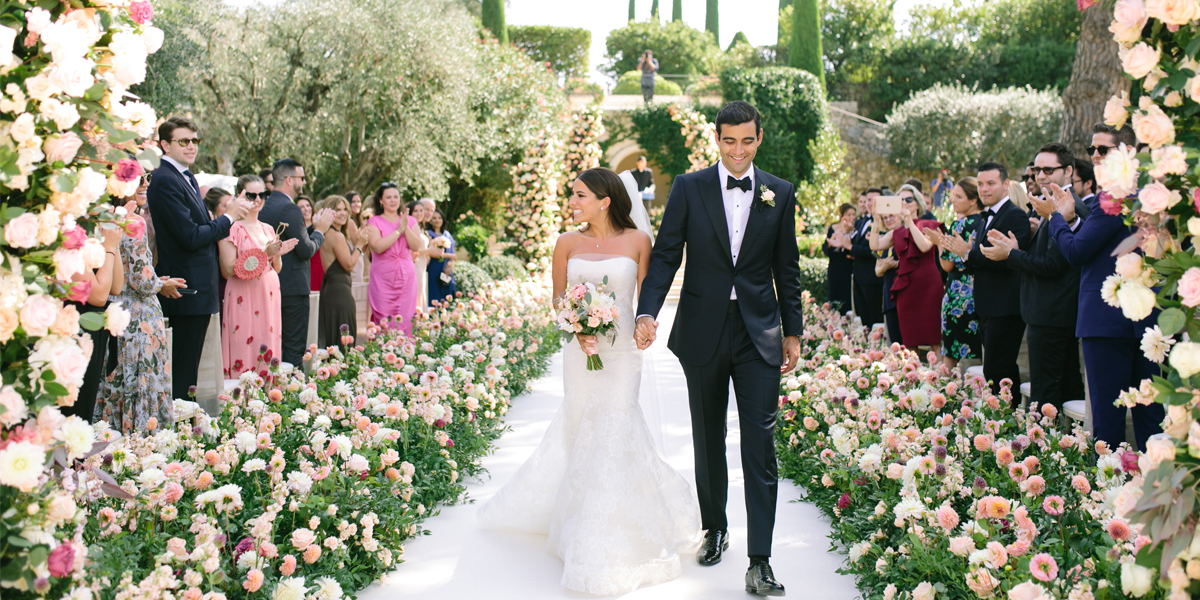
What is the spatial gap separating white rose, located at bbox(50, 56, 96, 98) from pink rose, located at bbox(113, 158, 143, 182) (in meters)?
0.22

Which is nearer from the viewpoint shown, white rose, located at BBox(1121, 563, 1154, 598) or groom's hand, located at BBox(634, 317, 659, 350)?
white rose, located at BBox(1121, 563, 1154, 598)

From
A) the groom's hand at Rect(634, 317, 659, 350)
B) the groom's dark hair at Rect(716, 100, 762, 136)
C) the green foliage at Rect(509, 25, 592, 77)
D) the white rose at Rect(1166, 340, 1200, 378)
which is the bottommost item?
the groom's hand at Rect(634, 317, 659, 350)

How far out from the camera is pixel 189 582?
7.88 ft

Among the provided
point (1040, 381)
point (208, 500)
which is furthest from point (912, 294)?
point (208, 500)

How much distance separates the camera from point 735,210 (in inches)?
136

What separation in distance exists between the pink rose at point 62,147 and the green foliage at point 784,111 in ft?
71.2

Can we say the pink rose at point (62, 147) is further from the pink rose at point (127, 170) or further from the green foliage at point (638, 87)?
the green foliage at point (638, 87)

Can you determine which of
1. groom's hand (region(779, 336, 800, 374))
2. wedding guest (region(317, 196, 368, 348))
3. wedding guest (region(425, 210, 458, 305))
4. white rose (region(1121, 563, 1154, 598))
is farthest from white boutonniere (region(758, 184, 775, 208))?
wedding guest (region(425, 210, 458, 305))

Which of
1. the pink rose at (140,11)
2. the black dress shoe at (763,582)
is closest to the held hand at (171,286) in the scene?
the pink rose at (140,11)

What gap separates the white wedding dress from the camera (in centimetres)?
344

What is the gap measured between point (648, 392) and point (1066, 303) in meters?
2.23

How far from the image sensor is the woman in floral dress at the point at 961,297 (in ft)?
18.9

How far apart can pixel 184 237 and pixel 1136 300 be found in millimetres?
4574

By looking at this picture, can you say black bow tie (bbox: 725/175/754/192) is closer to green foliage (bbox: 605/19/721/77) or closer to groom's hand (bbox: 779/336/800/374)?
groom's hand (bbox: 779/336/800/374)
